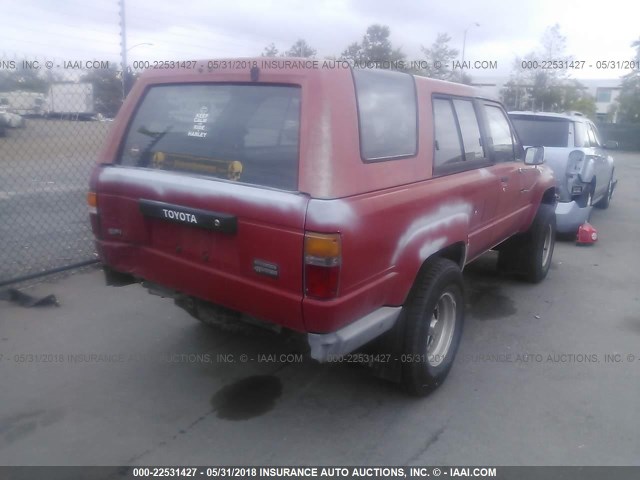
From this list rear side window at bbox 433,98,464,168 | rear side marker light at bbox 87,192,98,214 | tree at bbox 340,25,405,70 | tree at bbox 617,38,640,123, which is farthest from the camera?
tree at bbox 617,38,640,123

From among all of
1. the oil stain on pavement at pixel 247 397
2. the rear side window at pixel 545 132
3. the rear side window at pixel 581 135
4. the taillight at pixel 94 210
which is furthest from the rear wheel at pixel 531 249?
the taillight at pixel 94 210

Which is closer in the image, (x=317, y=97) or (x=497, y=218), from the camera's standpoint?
(x=317, y=97)

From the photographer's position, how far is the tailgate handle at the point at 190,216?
9.25 ft

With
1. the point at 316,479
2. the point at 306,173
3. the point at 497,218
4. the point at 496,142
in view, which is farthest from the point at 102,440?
the point at 496,142

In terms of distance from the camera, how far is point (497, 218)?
4551mm

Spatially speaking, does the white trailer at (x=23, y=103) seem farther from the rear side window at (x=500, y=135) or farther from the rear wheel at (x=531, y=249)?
the rear wheel at (x=531, y=249)

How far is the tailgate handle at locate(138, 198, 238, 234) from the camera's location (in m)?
Result: 2.82

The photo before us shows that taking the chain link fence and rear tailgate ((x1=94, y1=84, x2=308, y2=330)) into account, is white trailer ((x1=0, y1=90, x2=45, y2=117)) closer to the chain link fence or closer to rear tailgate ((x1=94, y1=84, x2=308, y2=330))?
the chain link fence

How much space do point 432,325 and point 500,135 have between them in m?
2.05

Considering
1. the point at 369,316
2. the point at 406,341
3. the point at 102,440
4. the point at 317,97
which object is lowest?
the point at 102,440

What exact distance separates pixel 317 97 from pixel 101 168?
5.12 ft

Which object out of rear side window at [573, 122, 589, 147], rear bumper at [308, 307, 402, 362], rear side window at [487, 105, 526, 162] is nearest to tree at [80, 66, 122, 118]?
rear side window at [487, 105, 526, 162]

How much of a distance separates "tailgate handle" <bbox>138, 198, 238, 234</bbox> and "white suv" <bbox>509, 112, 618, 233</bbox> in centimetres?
592

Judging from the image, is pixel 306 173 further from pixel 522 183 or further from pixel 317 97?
pixel 522 183
